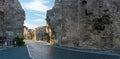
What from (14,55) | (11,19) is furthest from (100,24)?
(11,19)

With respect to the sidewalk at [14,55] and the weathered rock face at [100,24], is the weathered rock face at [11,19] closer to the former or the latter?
→ the weathered rock face at [100,24]

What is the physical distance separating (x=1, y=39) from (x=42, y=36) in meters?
68.6

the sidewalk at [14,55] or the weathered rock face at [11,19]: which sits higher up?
the weathered rock face at [11,19]

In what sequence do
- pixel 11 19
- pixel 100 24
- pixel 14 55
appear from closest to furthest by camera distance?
1. pixel 14 55
2. pixel 100 24
3. pixel 11 19

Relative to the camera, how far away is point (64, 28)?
50906 mm

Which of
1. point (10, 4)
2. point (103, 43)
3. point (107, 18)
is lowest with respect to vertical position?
point (103, 43)

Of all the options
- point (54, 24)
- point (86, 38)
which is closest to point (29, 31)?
point (54, 24)

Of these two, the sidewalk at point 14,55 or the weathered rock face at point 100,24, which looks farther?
the weathered rock face at point 100,24

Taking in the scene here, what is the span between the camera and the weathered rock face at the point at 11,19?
183ft

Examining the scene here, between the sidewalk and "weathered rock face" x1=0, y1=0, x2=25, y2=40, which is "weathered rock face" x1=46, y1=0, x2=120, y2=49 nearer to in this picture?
the sidewalk

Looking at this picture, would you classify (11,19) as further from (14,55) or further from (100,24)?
(14,55)

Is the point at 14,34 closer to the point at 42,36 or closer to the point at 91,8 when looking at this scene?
the point at 91,8

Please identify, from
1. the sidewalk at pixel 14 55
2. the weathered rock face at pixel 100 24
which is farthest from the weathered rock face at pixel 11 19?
the sidewalk at pixel 14 55

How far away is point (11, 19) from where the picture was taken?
59.8m
